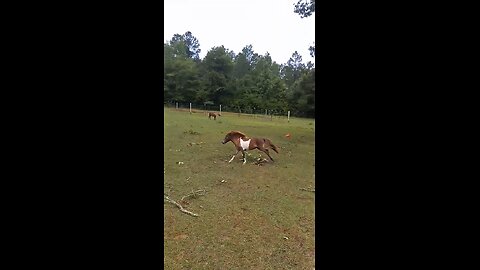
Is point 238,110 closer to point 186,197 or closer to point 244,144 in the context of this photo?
point 244,144

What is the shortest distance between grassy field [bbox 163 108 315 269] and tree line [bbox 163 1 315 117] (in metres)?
2.06

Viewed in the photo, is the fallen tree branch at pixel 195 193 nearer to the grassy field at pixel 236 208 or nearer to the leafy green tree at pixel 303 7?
the grassy field at pixel 236 208

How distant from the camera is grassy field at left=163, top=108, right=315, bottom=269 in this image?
6.86ft

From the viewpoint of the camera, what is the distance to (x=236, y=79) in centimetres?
907

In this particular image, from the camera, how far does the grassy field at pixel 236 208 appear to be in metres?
2.09

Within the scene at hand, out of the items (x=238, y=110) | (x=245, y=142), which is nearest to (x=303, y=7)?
(x=245, y=142)

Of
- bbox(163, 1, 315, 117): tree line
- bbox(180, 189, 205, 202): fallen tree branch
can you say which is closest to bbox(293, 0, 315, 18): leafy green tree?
bbox(163, 1, 315, 117): tree line

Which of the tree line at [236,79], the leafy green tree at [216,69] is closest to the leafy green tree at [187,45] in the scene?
the tree line at [236,79]

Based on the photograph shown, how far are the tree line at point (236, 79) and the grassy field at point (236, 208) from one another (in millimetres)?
2065
